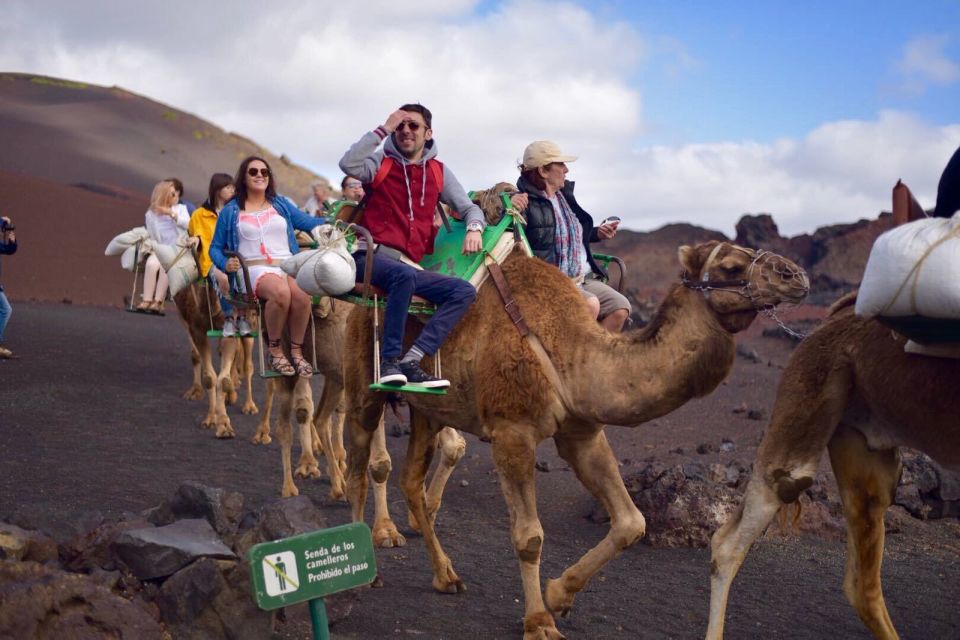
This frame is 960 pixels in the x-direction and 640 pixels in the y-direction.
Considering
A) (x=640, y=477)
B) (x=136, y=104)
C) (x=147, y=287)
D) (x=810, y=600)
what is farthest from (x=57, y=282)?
(x=136, y=104)

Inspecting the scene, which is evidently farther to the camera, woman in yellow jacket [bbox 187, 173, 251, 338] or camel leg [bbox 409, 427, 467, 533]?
woman in yellow jacket [bbox 187, 173, 251, 338]

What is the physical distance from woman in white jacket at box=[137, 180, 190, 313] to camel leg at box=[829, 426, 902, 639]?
9.48 meters

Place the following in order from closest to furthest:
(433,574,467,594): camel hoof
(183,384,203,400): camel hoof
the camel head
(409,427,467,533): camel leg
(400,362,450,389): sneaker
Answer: the camel head < (400,362,450,389): sneaker < (433,574,467,594): camel hoof < (409,427,467,533): camel leg < (183,384,203,400): camel hoof

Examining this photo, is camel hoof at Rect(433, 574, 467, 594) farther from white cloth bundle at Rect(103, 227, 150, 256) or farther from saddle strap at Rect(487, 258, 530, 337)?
white cloth bundle at Rect(103, 227, 150, 256)

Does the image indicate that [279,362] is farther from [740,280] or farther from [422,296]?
[740,280]

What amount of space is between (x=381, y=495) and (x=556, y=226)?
2.53m

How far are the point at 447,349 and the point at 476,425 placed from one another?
1.75ft

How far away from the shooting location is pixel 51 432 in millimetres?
11773

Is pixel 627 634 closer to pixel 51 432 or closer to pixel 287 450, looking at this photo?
pixel 287 450

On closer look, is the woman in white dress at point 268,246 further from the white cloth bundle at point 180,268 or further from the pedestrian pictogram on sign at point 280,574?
the pedestrian pictogram on sign at point 280,574

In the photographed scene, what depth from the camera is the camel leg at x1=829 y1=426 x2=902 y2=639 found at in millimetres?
5902

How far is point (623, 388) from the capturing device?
238 inches

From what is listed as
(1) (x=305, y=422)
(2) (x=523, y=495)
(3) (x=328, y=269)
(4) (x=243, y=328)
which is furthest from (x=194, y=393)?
(2) (x=523, y=495)

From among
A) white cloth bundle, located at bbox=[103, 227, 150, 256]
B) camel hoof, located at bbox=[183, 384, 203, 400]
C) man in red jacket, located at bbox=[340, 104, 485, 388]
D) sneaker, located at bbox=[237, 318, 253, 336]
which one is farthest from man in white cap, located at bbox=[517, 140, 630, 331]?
camel hoof, located at bbox=[183, 384, 203, 400]
